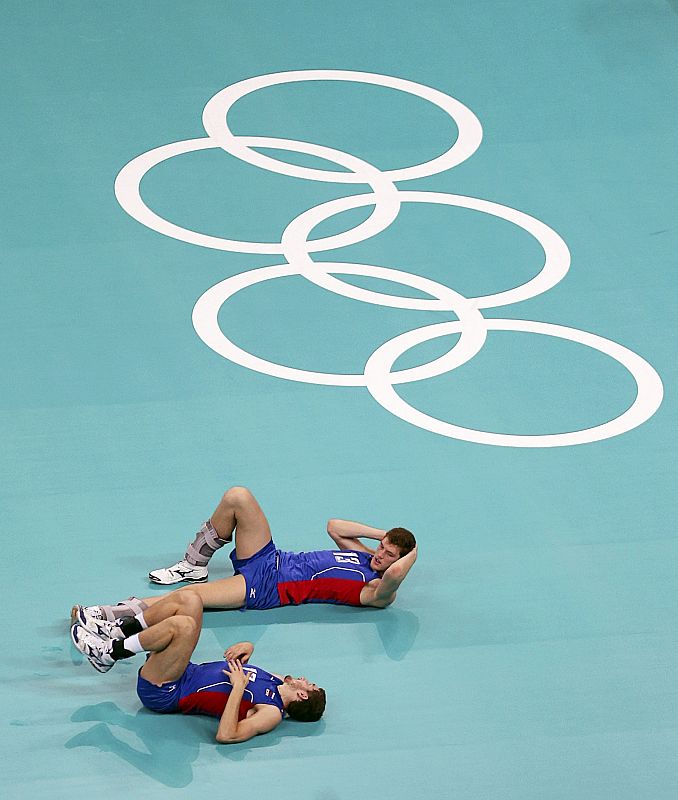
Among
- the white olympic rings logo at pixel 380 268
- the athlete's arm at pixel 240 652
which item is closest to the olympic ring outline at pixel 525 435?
the white olympic rings logo at pixel 380 268

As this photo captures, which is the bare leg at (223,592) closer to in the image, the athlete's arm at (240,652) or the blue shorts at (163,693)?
the athlete's arm at (240,652)

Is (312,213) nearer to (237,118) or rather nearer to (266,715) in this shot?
(237,118)

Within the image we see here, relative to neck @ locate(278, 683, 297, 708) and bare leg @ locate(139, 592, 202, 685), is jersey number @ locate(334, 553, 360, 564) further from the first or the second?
bare leg @ locate(139, 592, 202, 685)

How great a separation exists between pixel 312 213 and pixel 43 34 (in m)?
4.63

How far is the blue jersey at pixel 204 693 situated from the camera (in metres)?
11.5

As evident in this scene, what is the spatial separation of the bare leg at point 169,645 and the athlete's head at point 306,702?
0.74 meters

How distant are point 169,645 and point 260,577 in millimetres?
1366

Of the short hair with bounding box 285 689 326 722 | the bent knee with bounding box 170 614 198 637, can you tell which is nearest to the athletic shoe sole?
the bent knee with bounding box 170 614 198 637

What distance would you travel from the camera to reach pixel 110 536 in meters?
13.2

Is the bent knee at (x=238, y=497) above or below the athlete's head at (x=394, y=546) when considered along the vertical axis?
above

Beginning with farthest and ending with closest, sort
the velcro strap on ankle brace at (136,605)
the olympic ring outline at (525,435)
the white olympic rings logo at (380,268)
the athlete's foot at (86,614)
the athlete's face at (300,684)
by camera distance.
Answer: the white olympic rings logo at (380,268)
the olympic ring outline at (525,435)
the velcro strap on ankle brace at (136,605)
the athlete's foot at (86,614)
the athlete's face at (300,684)

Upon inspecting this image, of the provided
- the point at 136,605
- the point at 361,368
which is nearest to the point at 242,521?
the point at 136,605

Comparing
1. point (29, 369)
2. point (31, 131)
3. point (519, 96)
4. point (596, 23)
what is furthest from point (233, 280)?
point (596, 23)

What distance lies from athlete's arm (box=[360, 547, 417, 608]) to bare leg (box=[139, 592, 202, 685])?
1578 mm
